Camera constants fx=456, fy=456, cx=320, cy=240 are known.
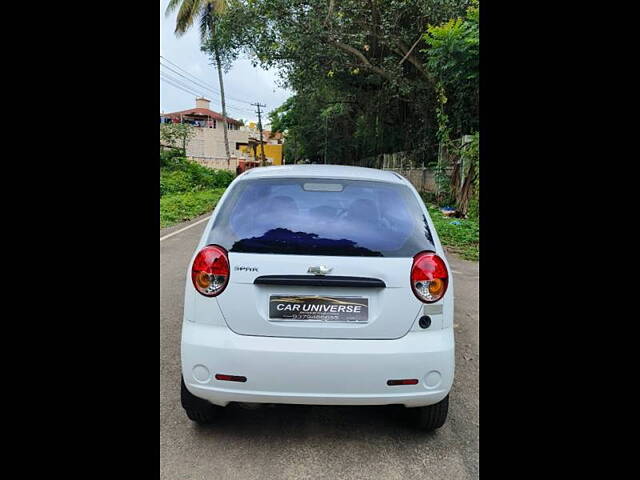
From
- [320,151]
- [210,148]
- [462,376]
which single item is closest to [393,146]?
[320,151]

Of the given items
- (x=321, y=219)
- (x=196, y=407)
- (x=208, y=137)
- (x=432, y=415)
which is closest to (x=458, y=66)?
(x=321, y=219)

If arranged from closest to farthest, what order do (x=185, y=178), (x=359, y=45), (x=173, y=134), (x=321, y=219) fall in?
(x=321, y=219) < (x=359, y=45) < (x=185, y=178) < (x=173, y=134)

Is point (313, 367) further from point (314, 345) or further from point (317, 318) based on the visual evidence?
point (317, 318)

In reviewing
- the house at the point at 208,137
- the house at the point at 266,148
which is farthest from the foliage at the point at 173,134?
the house at the point at 266,148

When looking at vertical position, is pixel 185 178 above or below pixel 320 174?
above

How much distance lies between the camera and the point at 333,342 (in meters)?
2.33

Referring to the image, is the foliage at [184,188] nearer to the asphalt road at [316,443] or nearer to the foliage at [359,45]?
the foliage at [359,45]

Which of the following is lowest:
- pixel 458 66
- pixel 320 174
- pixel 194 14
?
pixel 320 174

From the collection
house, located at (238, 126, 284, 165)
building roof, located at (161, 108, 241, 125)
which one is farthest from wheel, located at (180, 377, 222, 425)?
building roof, located at (161, 108, 241, 125)

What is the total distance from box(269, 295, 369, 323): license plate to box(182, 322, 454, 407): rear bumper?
11 centimetres

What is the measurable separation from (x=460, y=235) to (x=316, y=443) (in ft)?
25.5

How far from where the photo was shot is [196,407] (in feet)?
8.64
